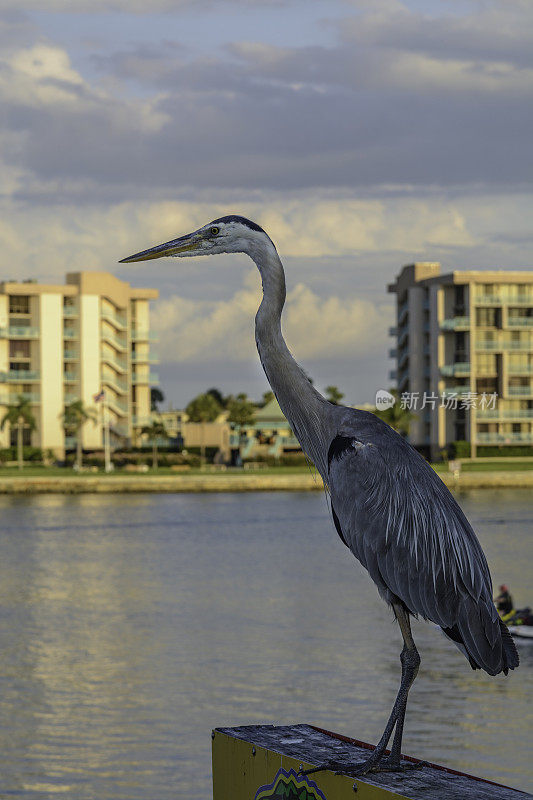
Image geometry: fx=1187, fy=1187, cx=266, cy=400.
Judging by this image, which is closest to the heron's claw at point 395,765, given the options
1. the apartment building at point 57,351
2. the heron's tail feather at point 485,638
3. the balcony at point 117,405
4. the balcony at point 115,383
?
the heron's tail feather at point 485,638

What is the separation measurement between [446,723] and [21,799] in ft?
29.8

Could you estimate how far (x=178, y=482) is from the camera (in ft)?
350

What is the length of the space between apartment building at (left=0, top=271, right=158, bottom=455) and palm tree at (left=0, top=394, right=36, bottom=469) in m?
2.80

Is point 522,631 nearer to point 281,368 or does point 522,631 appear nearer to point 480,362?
point 281,368

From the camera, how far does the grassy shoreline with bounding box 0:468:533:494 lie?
105 m

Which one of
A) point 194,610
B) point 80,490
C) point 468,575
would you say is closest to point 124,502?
point 80,490

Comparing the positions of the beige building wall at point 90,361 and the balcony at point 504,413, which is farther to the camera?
the beige building wall at point 90,361

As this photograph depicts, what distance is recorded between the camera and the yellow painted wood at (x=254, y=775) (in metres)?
5.06

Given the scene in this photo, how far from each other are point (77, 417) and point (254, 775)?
112 metres

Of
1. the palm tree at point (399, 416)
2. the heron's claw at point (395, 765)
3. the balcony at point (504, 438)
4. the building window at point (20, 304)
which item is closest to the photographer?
the heron's claw at point (395, 765)

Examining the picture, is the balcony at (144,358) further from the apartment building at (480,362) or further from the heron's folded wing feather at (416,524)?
the heron's folded wing feather at (416,524)

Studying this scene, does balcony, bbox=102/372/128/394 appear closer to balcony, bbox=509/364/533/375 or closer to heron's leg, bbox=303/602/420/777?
balcony, bbox=509/364/533/375

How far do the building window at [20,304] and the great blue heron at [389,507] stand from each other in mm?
115774

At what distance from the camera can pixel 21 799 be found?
1995 centimetres
